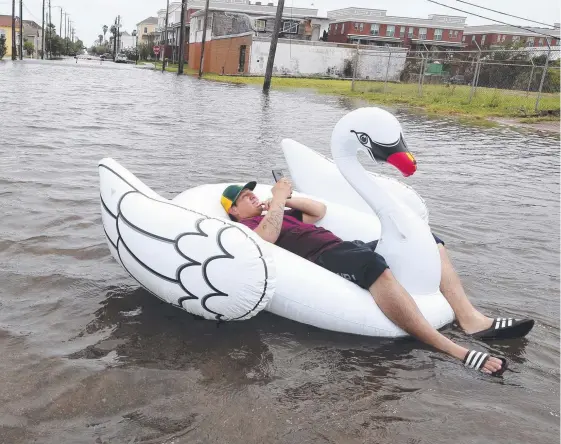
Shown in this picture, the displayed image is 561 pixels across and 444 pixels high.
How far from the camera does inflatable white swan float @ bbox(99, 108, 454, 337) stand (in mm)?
3086

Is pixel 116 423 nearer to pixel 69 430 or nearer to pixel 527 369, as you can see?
pixel 69 430

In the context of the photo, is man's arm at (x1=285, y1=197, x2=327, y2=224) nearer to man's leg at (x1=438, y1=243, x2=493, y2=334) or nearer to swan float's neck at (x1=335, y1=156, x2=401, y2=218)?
swan float's neck at (x1=335, y1=156, x2=401, y2=218)

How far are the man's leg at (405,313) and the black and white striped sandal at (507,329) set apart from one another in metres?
0.34

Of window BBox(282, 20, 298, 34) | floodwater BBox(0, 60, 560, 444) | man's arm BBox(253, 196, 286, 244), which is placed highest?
window BBox(282, 20, 298, 34)

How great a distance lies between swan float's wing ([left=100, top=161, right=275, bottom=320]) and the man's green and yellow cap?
595 millimetres

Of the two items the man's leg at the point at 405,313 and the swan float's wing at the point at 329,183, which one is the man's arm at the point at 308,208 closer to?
the swan float's wing at the point at 329,183

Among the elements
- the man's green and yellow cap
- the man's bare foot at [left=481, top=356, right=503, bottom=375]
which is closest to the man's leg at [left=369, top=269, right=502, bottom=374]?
the man's bare foot at [left=481, top=356, right=503, bottom=375]

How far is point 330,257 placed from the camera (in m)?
3.48

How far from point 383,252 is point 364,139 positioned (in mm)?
670

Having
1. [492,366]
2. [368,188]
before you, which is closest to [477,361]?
[492,366]

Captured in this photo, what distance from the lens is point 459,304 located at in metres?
3.53

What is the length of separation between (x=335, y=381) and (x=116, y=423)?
1.04m

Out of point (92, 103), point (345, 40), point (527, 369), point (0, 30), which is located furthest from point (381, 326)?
point (0, 30)

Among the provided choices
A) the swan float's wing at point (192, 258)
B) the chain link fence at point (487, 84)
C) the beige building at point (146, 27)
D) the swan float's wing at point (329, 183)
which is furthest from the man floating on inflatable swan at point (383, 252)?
the beige building at point (146, 27)
